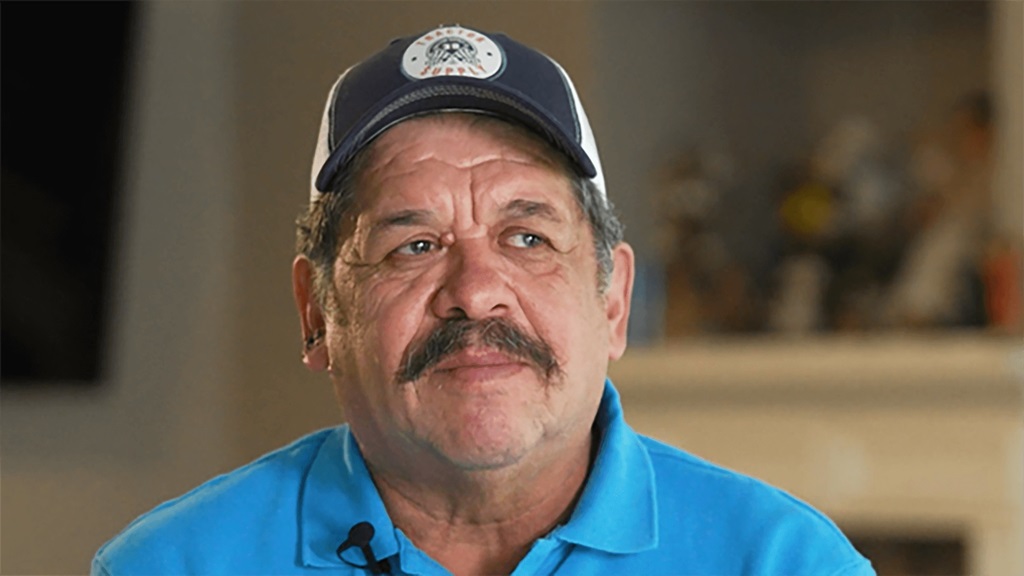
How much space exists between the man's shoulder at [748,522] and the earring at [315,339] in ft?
1.17

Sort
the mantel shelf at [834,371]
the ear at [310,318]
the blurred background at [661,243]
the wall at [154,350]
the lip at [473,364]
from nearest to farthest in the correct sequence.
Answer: the lip at [473,364]
the ear at [310,318]
the mantel shelf at [834,371]
the blurred background at [661,243]
the wall at [154,350]

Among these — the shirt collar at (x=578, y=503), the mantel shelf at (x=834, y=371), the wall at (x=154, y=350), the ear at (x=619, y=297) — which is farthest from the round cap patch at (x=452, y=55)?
the wall at (x=154, y=350)

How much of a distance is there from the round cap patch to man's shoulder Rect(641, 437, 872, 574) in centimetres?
43

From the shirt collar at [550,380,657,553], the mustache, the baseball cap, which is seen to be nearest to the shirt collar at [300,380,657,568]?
the shirt collar at [550,380,657,553]

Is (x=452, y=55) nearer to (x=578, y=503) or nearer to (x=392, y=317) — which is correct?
(x=392, y=317)

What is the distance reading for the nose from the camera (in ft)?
4.03

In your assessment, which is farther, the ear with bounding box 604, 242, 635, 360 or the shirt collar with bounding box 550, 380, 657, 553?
the ear with bounding box 604, 242, 635, 360

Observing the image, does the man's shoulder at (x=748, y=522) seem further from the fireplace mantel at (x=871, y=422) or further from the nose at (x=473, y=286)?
the fireplace mantel at (x=871, y=422)

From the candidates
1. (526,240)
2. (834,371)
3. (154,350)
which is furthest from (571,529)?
(154,350)

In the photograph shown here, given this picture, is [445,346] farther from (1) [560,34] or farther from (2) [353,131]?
(1) [560,34]

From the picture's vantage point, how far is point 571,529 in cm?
→ 127

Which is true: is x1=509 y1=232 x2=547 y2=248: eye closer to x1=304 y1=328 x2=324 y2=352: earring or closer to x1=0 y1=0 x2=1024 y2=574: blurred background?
x1=304 y1=328 x2=324 y2=352: earring

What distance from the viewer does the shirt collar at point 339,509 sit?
1278mm

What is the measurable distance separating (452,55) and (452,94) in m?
0.05
